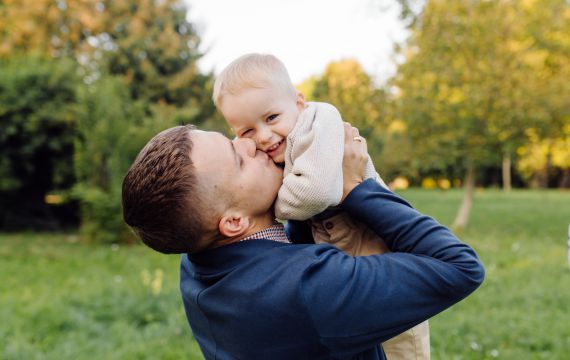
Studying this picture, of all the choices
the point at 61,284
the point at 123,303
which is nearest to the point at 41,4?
the point at 61,284

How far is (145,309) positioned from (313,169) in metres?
4.48

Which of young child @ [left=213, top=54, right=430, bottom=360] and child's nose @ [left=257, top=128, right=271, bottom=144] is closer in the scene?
young child @ [left=213, top=54, right=430, bottom=360]

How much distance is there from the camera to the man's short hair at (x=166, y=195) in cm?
145

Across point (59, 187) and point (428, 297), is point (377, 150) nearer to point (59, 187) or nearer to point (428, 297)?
point (59, 187)

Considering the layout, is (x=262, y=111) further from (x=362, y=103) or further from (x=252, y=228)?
(x=362, y=103)

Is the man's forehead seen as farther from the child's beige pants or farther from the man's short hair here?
the child's beige pants

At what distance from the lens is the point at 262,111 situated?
201cm

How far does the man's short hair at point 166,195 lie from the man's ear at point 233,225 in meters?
0.05

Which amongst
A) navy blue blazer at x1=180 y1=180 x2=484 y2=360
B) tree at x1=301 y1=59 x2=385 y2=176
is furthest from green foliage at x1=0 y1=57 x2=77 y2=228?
navy blue blazer at x1=180 y1=180 x2=484 y2=360

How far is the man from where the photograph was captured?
1369mm

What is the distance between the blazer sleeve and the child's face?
67 centimetres

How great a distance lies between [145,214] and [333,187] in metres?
0.51

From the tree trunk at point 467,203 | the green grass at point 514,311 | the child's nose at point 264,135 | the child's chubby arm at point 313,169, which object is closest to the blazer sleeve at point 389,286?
the child's chubby arm at point 313,169

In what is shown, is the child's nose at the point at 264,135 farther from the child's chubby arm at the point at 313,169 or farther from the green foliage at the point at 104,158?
the green foliage at the point at 104,158
